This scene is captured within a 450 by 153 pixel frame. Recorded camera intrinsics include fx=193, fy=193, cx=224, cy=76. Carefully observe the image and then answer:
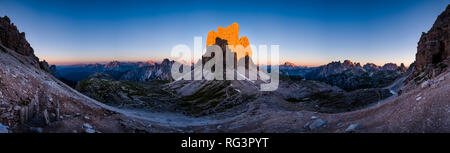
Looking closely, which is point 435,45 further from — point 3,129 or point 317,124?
point 3,129

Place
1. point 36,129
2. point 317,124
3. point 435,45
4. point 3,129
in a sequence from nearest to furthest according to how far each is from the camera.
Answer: point 3,129, point 36,129, point 317,124, point 435,45

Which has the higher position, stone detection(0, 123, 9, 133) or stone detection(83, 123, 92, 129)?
stone detection(0, 123, 9, 133)

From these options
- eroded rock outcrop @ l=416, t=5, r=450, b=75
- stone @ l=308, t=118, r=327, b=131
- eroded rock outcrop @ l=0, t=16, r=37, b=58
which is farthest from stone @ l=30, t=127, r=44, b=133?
eroded rock outcrop @ l=416, t=5, r=450, b=75

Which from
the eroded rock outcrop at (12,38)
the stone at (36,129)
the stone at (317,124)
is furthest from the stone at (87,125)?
the eroded rock outcrop at (12,38)

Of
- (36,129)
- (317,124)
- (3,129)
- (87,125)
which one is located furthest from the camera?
(317,124)

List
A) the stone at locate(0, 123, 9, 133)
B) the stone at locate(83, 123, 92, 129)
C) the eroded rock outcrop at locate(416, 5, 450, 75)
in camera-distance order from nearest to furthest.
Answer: the stone at locate(0, 123, 9, 133), the stone at locate(83, 123, 92, 129), the eroded rock outcrop at locate(416, 5, 450, 75)

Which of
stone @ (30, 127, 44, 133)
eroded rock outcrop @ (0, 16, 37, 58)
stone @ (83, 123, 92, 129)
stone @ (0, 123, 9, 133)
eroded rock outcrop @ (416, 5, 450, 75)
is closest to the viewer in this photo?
stone @ (0, 123, 9, 133)

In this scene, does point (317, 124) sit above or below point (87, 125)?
below

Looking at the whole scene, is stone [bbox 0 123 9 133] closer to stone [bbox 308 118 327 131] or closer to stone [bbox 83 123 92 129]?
stone [bbox 83 123 92 129]

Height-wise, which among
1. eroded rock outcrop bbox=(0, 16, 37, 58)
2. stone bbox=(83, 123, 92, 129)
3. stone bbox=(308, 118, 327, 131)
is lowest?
stone bbox=(308, 118, 327, 131)

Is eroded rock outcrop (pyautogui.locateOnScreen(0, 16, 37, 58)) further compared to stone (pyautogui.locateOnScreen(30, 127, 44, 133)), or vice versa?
eroded rock outcrop (pyautogui.locateOnScreen(0, 16, 37, 58))

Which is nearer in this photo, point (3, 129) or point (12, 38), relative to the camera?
point (3, 129)

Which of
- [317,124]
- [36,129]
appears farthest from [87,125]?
[317,124]
